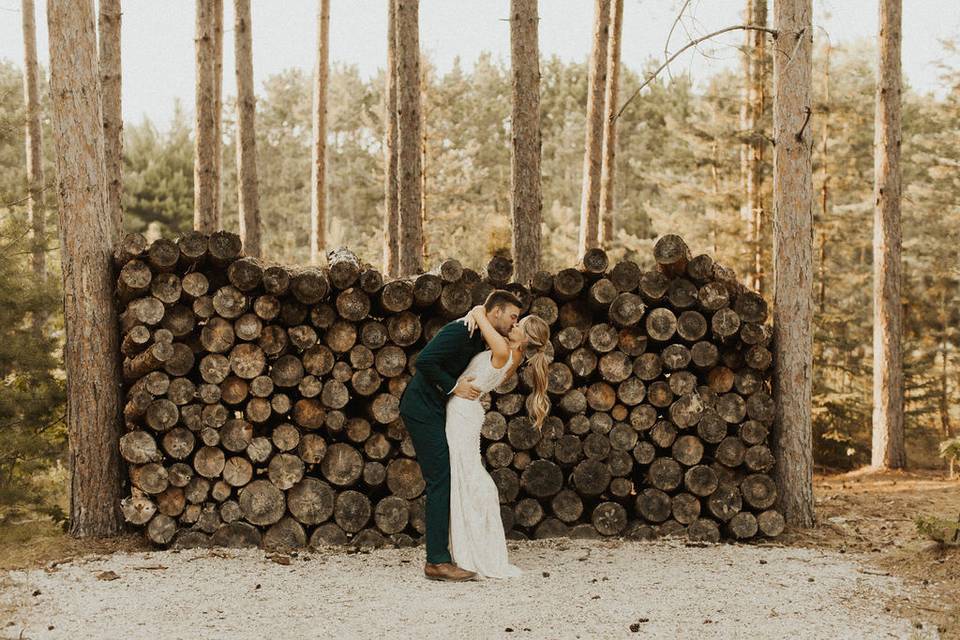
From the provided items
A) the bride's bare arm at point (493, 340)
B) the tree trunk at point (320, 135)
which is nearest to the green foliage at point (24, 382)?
the bride's bare arm at point (493, 340)

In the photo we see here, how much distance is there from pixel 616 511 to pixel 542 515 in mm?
587

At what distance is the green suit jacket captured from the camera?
6152mm

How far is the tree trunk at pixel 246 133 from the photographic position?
527 inches

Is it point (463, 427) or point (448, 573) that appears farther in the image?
point (463, 427)

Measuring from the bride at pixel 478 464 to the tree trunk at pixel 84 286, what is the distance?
2882 mm

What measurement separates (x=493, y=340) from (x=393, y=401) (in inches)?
55.3

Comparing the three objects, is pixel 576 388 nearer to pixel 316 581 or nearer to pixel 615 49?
pixel 316 581

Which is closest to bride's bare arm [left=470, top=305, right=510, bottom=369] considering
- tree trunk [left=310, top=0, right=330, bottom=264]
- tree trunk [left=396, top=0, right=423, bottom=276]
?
tree trunk [left=396, top=0, right=423, bottom=276]

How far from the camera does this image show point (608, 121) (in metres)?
15.1

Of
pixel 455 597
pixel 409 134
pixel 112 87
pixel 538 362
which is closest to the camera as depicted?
pixel 455 597

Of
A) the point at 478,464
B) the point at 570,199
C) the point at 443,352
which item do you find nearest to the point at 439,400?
the point at 443,352

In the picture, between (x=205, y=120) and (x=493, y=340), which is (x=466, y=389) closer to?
(x=493, y=340)

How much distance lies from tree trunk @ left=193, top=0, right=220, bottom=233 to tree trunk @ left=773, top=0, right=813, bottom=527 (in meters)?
7.76

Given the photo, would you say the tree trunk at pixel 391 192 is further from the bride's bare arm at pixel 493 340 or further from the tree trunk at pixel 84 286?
the bride's bare arm at pixel 493 340
